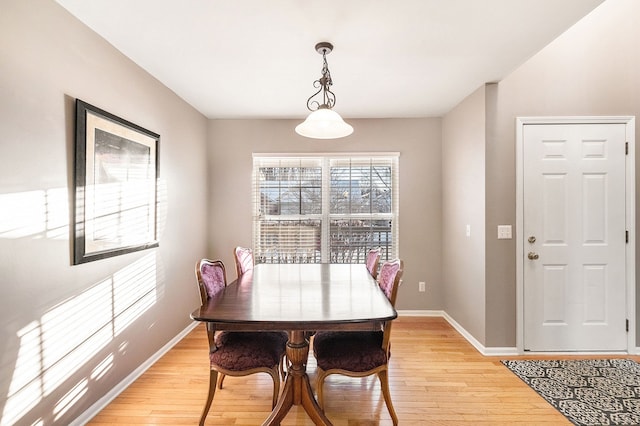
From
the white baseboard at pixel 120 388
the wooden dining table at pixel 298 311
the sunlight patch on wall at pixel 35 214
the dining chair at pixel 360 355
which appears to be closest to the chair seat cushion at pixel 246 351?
the wooden dining table at pixel 298 311

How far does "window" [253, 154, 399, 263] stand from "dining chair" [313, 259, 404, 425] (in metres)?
1.94

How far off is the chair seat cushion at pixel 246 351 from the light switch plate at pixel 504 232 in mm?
2151

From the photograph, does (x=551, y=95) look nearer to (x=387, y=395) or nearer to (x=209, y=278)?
(x=387, y=395)

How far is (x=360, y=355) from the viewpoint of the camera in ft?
6.01

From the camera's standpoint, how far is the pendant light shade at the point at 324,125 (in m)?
2.00

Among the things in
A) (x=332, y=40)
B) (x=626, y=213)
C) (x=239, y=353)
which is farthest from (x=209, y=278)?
(x=626, y=213)

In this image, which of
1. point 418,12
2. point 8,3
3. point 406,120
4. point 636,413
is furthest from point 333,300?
point 406,120

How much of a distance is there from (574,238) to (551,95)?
4.28 feet

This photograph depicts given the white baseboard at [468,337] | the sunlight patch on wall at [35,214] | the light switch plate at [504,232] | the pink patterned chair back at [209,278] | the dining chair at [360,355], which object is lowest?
the white baseboard at [468,337]

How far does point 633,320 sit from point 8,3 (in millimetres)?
4881

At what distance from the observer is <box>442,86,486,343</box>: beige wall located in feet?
9.57

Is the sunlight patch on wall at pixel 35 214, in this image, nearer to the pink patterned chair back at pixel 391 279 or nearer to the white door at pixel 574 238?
the pink patterned chair back at pixel 391 279

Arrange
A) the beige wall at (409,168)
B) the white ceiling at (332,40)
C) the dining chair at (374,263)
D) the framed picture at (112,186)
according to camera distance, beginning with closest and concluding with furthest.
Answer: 1. the white ceiling at (332,40)
2. the framed picture at (112,186)
3. the dining chair at (374,263)
4. the beige wall at (409,168)

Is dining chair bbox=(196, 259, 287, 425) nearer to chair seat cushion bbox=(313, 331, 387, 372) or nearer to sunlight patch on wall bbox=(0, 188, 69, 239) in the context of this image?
chair seat cushion bbox=(313, 331, 387, 372)
